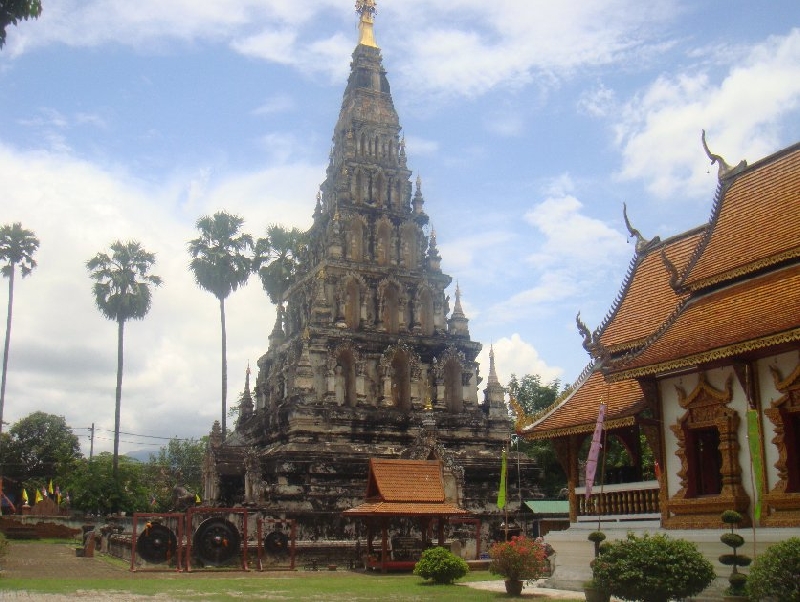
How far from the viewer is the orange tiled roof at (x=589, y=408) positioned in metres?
A: 19.0

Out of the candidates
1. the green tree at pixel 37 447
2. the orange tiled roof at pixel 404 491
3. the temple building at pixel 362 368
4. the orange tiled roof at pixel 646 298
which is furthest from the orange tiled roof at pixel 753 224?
the green tree at pixel 37 447

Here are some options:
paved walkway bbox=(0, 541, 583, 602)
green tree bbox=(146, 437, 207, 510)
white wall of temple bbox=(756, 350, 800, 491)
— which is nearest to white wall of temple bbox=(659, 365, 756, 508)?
white wall of temple bbox=(756, 350, 800, 491)

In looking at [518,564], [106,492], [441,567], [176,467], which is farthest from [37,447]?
[518,564]

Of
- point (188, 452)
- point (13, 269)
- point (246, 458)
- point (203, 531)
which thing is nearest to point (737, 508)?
point (203, 531)

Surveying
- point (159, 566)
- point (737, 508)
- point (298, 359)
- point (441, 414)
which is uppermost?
point (298, 359)

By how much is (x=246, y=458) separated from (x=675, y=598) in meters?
26.7

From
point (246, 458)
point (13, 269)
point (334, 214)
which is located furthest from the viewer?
point (13, 269)

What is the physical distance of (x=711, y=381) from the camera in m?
17.0

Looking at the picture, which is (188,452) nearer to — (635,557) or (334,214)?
(334,214)

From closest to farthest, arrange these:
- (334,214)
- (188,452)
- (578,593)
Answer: (578,593)
(334,214)
(188,452)

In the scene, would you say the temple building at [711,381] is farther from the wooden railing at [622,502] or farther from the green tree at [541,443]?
the green tree at [541,443]

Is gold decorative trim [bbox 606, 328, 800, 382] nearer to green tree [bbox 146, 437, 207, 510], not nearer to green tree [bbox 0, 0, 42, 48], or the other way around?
green tree [bbox 0, 0, 42, 48]

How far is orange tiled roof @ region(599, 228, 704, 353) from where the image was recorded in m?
20.2

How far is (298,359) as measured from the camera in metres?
41.4
